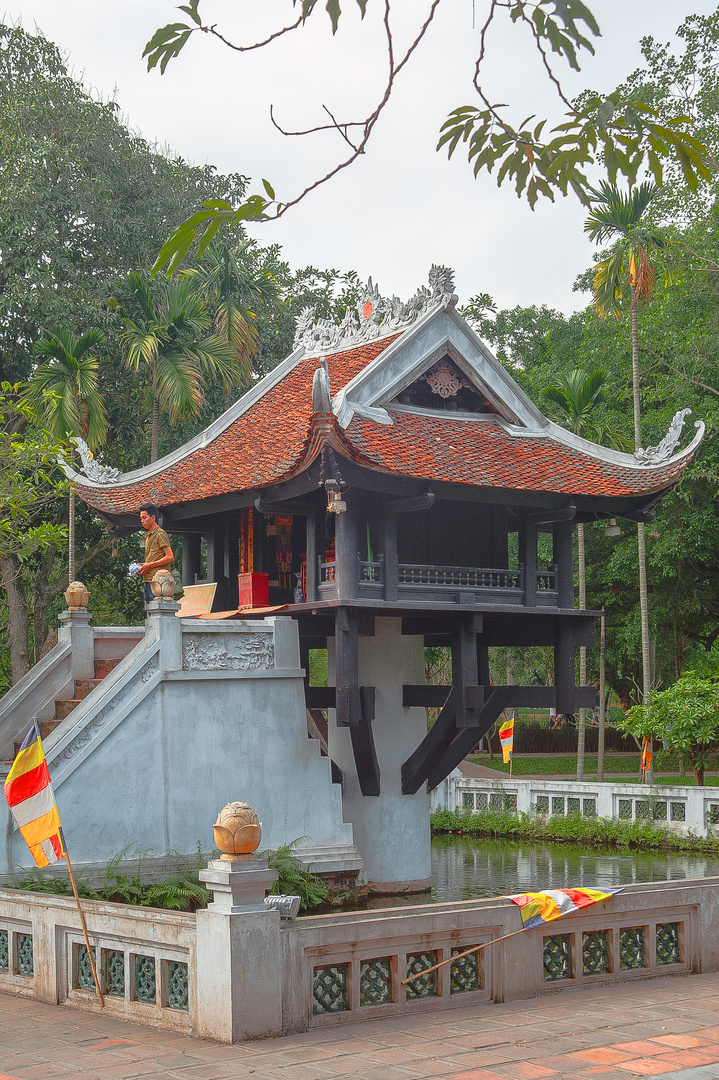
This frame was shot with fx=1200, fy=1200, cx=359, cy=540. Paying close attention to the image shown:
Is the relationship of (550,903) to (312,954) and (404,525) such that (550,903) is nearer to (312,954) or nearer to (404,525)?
(312,954)

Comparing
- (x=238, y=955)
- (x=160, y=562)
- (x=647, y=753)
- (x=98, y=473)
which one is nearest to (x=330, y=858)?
(x=160, y=562)

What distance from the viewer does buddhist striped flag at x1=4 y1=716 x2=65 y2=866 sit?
917 centimetres

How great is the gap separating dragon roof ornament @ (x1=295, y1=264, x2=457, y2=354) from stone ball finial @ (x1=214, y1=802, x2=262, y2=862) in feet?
35.3

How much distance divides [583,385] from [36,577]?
1427cm

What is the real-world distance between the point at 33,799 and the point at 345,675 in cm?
628

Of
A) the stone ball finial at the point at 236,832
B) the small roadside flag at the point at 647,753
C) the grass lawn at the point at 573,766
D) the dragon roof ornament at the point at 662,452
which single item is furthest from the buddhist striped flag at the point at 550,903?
the grass lawn at the point at 573,766

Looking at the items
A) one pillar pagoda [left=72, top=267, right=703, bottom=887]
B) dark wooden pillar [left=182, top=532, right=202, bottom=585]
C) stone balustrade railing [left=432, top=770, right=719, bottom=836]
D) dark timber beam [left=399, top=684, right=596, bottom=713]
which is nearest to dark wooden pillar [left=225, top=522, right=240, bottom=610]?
one pillar pagoda [left=72, top=267, right=703, bottom=887]

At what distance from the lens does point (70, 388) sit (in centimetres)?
2412

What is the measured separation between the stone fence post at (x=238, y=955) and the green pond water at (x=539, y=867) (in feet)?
31.8

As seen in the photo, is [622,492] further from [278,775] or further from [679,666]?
[679,666]

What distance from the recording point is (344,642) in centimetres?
1514

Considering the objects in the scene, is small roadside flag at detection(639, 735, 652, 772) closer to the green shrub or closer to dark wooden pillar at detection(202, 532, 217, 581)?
the green shrub

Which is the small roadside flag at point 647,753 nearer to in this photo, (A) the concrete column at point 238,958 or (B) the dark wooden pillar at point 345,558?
(B) the dark wooden pillar at point 345,558

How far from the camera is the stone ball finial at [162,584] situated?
1416 centimetres
